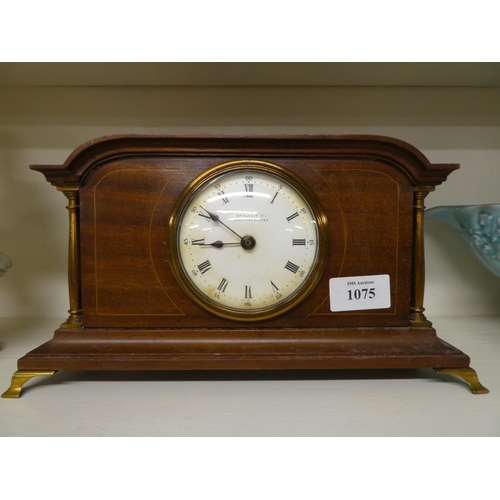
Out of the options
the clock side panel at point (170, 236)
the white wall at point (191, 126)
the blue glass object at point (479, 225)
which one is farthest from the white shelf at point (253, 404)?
the white wall at point (191, 126)

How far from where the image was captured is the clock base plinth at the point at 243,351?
817 millimetres

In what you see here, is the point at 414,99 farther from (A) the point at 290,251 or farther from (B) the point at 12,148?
(B) the point at 12,148

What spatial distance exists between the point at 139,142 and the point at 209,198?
0.58ft

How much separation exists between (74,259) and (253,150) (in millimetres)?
425

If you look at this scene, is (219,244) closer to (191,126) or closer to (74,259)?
(74,259)

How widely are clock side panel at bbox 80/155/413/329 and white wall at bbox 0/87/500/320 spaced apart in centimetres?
41

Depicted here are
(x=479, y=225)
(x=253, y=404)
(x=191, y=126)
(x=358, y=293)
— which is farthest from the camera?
(x=191, y=126)

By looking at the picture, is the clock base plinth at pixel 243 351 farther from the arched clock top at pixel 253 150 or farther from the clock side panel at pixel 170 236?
the arched clock top at pixel 253 150

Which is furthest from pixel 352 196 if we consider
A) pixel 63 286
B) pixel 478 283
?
pixel 63 286

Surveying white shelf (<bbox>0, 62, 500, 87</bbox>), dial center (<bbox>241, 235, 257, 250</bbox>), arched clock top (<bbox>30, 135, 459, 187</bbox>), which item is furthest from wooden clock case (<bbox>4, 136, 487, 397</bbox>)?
white shelf (<bbox>0, 62, 500, 87</bbox>)

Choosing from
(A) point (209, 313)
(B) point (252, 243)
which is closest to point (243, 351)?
(A) point (209, 313)

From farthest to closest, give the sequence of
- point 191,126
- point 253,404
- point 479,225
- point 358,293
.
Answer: point 191,126 → point 479,225 → point 358,293 → point 253,404

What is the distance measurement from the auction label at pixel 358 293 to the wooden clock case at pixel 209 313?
13 millimetres

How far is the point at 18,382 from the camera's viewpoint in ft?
2.64
